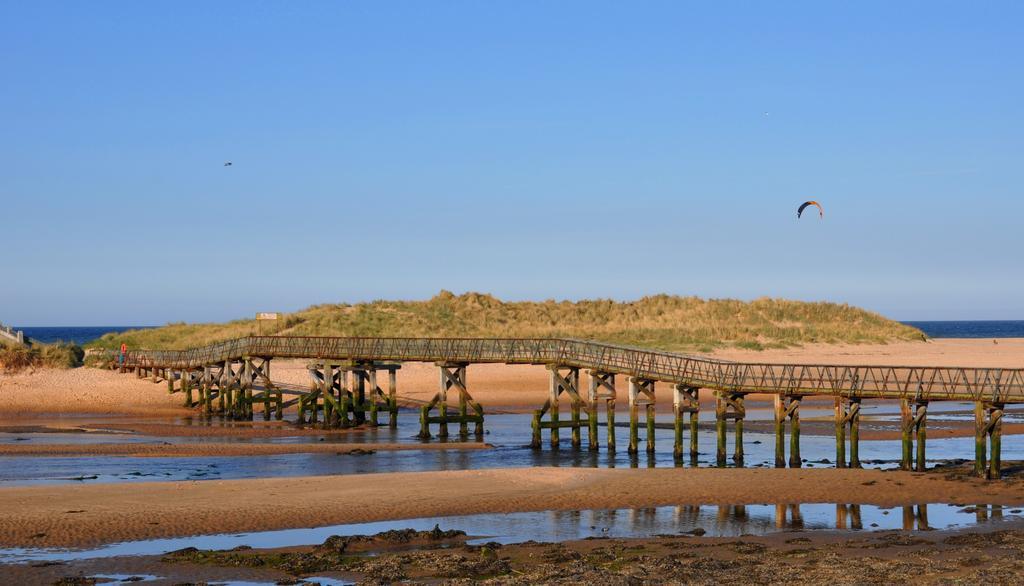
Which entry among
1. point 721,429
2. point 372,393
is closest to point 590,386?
point 721,429

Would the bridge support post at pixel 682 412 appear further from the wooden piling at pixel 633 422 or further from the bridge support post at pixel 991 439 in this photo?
the bridge support post at pixel 991 439

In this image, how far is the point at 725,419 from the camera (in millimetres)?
38812

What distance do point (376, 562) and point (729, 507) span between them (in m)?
10.7

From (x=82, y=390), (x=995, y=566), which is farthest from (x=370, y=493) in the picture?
(x=82, y=390)

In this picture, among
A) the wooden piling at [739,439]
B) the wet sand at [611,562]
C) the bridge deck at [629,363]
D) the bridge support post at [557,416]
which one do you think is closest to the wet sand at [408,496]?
the bridge deck at [629,363]

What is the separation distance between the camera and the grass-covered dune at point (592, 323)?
88688 mm

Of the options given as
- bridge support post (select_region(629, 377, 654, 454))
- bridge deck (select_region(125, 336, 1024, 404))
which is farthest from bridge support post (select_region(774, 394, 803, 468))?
bridge support post (select_region(629, 377, 654, 454))

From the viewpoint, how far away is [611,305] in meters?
104

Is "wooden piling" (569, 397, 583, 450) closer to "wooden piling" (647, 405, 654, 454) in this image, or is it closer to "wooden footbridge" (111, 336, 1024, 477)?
"wooden footbridge" (111, 336, 1024, 477)

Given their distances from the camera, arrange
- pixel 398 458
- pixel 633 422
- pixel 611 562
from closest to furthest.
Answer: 1. pixel 611 562
2. pixel 398 458
3. pixel 633 422

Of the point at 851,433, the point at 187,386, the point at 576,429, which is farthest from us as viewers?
the point at 187,386

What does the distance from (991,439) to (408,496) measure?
1568cm

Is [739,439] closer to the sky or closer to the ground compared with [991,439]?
closer to the ground

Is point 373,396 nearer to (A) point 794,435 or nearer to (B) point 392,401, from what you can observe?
(B) point 392,401
